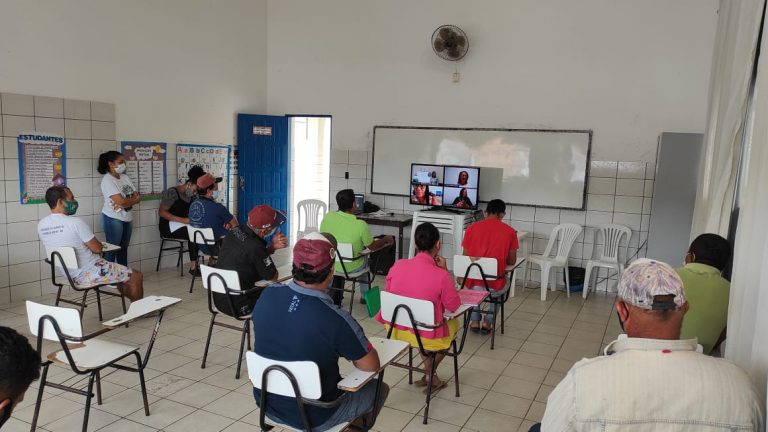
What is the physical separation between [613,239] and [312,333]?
482cm

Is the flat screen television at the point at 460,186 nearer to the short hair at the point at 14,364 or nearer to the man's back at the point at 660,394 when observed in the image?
the man's back at the point at 660,394

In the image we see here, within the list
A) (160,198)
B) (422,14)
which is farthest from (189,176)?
(422,14)

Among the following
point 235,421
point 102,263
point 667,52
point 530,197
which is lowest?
point 235,421

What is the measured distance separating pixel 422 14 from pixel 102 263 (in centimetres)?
464

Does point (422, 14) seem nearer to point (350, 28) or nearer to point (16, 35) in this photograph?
point (350, 28)

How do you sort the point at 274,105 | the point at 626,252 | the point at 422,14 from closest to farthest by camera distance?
the point at 626,252 → the point at 422,14 → the point at 274,105

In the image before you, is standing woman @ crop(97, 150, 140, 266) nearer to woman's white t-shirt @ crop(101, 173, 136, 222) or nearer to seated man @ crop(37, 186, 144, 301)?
woman's white t-shirt @ crop(101, 173, 136, 222)

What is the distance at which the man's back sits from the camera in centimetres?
138

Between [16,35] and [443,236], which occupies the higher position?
[16,35]

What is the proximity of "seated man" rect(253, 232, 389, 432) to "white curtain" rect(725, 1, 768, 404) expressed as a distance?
131 cm

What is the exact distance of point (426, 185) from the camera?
662 cm

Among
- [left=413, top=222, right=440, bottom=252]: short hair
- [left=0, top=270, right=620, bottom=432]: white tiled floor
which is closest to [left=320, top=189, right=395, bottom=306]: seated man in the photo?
[left=0, top=270, right=620, bottom=432]: white tiled floor

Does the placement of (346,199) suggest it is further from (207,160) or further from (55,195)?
(207,160)

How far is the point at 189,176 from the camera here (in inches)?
248
